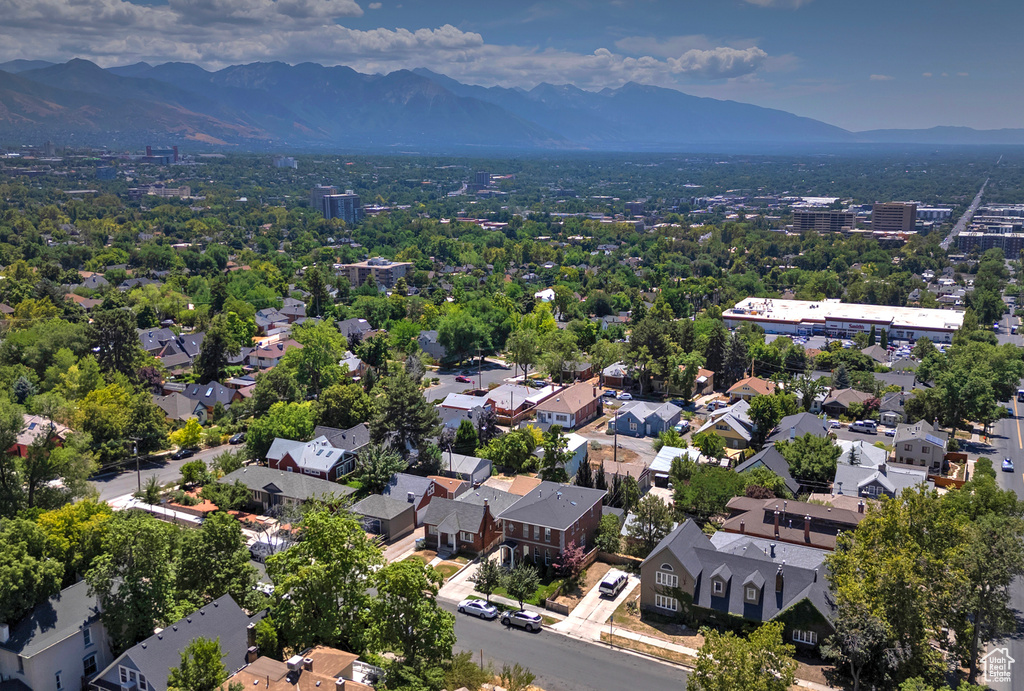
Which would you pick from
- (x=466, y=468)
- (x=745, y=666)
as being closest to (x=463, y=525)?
(x=466, y=468)

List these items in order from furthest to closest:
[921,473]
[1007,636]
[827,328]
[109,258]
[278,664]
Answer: [109,258] < [827,328] < [921,473] < [1007,636] < [278,664]

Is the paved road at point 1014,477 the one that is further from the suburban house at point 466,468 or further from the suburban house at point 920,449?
the suburban house at point 466,468

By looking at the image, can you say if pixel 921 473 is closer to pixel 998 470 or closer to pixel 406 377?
pixel 998 470

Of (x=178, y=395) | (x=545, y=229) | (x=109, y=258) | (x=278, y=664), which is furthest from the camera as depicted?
(x=545, y=229)

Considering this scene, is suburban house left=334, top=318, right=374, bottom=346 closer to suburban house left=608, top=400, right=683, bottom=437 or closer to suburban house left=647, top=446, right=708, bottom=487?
suburban house left=608, top=400, right=683, bottom=437

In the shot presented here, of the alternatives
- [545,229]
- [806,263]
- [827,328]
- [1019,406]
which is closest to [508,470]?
[1019,406]

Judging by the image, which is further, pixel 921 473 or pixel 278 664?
pixel 921 473

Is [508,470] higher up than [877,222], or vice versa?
[877,222]

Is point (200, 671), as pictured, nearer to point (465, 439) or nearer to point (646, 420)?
point (465, 439)
